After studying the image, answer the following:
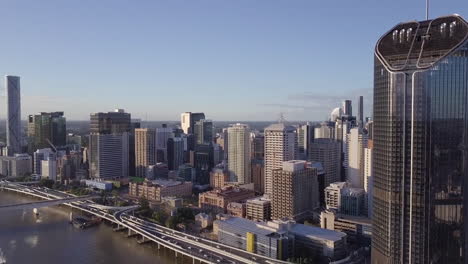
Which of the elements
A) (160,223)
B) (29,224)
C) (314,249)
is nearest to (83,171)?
(29,224)

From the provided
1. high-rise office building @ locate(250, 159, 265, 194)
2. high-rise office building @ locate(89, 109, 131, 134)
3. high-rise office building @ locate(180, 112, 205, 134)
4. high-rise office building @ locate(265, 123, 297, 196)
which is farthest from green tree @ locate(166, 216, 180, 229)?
high-rise office building @ locate(180, 112, 205, 134)

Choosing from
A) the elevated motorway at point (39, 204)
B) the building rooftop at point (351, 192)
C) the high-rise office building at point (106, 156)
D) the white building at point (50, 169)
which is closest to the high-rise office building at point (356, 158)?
the building rooftop at point (351, 192)

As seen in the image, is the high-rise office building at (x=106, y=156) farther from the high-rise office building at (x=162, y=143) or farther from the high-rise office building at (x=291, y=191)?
the high-rise office building at (x=291, y=191)

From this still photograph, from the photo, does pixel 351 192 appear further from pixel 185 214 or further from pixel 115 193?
pixel 115 193

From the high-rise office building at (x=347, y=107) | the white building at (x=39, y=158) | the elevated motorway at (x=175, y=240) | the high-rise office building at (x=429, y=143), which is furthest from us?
the high-rise office building at (x=347, y=107)

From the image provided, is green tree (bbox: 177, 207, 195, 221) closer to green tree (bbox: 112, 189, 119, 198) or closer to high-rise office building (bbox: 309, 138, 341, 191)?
green tree (bbox: 112, 189, 119, 198)

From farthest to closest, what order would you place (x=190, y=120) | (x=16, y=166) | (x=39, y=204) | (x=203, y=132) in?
(x=190, y=120) → (x=203, y=132) → (x=16, y=166) → (x=39, y=204)

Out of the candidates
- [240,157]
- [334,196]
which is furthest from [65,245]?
[240,157]
